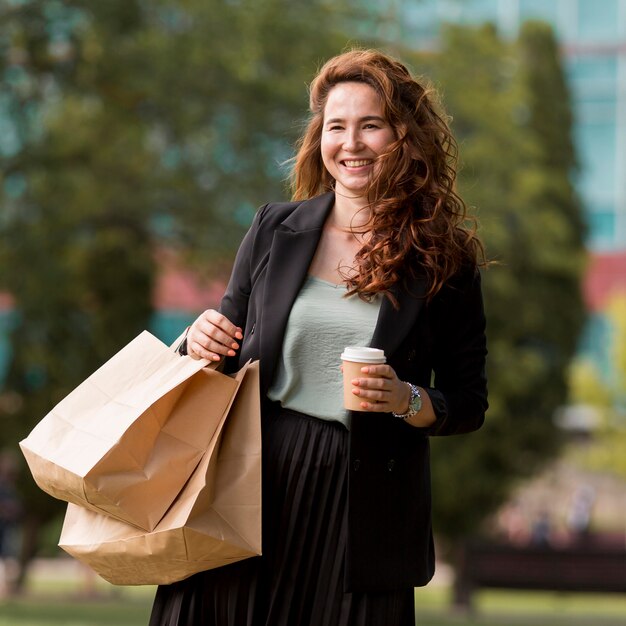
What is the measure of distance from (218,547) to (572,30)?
46.1 m

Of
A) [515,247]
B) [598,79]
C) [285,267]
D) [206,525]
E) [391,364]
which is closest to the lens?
[206,525]

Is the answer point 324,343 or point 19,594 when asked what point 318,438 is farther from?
point 19,594

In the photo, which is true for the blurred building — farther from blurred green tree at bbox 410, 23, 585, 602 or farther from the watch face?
the watch face

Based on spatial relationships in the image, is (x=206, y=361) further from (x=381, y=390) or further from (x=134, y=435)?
(x=381, y=390)

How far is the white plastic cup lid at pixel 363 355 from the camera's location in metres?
3.21

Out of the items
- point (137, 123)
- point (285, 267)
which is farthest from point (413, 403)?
point (137, 123)

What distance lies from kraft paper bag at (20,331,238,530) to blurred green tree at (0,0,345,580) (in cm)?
1293

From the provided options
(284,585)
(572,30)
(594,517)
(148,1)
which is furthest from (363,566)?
(572,30)

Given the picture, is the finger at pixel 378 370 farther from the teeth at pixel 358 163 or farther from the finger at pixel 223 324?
the teeth at pixel 358 163

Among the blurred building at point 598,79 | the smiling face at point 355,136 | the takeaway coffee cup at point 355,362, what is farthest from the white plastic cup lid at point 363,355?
the blurred building at point 598,79

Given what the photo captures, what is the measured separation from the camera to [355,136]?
11.9 feet

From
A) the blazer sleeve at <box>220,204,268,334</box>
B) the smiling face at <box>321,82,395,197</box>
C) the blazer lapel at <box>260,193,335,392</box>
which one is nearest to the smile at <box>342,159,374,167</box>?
the smiling face at <box>321,82,395,197</box>

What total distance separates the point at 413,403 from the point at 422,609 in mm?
20569

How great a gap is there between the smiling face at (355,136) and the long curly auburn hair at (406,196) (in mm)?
23
